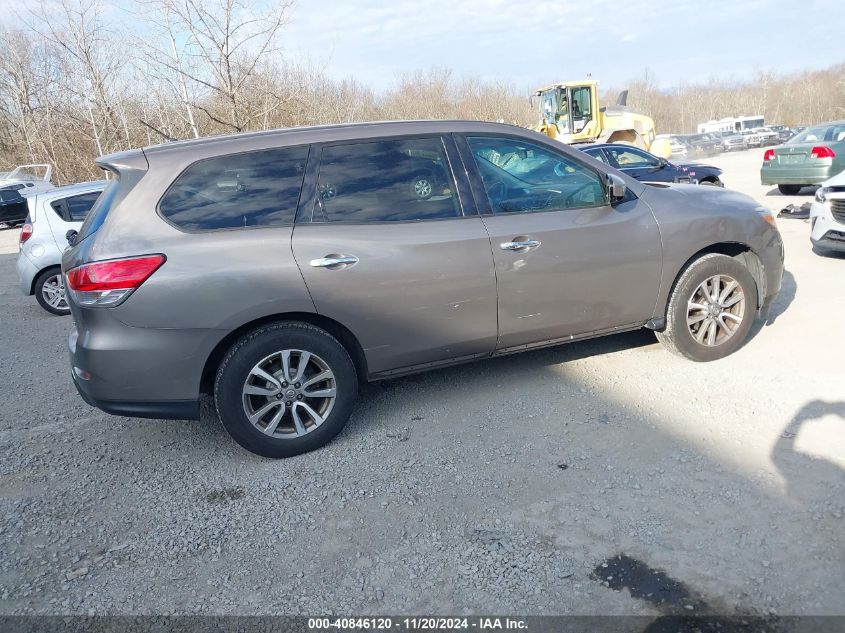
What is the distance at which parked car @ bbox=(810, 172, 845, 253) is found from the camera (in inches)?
283

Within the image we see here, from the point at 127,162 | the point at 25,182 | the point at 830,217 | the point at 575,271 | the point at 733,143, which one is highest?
the point at 25,182

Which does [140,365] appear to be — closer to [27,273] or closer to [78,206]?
[78,206]

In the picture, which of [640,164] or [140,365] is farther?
[640,164]

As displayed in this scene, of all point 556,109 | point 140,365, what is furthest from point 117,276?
point 556,109

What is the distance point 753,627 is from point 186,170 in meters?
3.48

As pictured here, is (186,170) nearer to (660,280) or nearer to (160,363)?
(160,363)

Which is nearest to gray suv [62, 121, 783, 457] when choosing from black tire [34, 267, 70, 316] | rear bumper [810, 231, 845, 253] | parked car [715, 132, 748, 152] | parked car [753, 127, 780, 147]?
rear bumper [810, 231, 845, 253]

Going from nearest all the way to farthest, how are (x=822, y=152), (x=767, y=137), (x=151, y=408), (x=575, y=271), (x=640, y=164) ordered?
(x=151, y=408) → (x=575, y=271) → (x=640, y=164) → (x=822, y=152) → (x=767, y=137)

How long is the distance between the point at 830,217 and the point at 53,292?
9.90 m

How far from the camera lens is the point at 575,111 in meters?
21.2

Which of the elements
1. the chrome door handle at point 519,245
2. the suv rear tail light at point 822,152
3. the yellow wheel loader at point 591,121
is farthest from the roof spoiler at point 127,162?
the yellow wheel loader at point 591,121

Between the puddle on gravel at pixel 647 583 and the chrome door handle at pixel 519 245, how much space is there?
1.97 meters

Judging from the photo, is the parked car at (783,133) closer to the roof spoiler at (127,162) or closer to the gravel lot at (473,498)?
the gravel lot at (473,498)

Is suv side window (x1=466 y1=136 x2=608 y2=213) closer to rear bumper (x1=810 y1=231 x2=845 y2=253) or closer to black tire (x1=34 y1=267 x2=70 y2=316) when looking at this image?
rear bumper (x1=810 y1=231 x2=845 y2=253)
